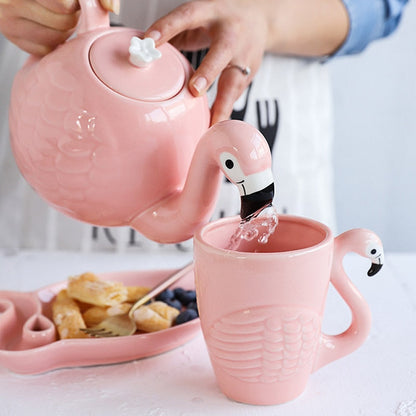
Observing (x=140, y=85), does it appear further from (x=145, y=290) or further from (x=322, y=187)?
(x=322, y=187)

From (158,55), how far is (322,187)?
21.6 inches

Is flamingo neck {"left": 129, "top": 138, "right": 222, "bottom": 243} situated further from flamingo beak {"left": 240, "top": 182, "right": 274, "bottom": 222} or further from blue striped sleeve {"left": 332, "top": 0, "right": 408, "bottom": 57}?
blue striped sleeve {"left": 332, "top": 0, "right": 408, "bottom": 57}

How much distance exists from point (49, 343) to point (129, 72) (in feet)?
0.76

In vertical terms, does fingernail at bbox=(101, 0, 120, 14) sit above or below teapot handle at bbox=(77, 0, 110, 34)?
above

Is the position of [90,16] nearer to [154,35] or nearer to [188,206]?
[154,35]

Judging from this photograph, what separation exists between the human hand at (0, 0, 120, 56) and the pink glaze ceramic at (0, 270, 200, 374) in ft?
0.75

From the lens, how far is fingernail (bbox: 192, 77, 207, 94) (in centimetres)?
48

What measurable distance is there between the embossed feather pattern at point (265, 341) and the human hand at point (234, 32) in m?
0.18

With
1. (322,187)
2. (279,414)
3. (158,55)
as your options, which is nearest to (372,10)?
(322,187)

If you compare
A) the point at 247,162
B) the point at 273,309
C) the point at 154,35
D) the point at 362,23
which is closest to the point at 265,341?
the point at 273,309

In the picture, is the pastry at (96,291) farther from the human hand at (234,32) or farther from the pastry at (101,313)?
the human hand at (234,32)

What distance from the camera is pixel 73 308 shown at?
557 mm

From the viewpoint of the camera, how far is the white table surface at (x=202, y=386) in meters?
0.45

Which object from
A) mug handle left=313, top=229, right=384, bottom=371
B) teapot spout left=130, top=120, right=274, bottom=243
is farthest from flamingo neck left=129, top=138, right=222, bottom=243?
mug handle left=313, top=229, right=384, bottom=371
